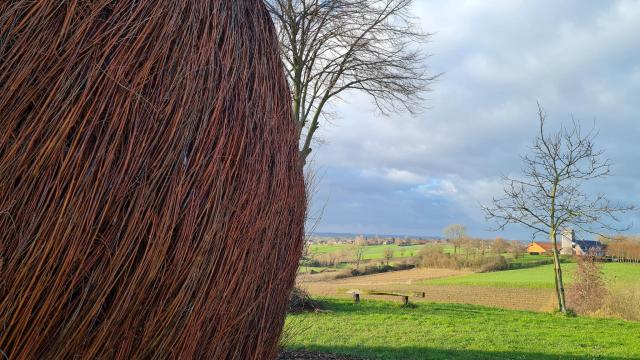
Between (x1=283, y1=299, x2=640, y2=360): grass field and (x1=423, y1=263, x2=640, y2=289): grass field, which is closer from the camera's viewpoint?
(x1=283, y1=299, x2=640, y2=360): grass field

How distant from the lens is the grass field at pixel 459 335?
10992 mm

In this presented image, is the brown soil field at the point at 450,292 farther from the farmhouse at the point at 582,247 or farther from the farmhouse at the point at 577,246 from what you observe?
the farmhouse at the point at 582,247

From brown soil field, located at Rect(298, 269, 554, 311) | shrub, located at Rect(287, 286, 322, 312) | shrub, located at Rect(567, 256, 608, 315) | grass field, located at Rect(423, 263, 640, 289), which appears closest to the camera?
shrub, located at Rect(287, 286, 322, 312)

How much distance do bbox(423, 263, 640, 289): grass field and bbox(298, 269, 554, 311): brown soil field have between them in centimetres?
168

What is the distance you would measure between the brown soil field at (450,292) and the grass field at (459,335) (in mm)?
3664

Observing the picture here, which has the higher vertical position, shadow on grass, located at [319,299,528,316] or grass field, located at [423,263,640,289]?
grass field, located at [423,263,640,289]

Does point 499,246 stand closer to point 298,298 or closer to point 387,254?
point 387,254

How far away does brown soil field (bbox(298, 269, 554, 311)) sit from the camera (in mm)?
23172

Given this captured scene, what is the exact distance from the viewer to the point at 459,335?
44.3 feet

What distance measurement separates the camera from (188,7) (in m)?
2.19

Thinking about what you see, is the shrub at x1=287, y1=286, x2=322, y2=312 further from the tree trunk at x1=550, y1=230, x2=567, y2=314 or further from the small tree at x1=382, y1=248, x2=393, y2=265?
the small tree at x1=382, y1=248, x2=393, y2=265

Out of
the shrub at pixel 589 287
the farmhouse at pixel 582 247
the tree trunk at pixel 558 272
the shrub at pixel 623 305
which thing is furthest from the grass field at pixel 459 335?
the farmhouse at pixel 582 247

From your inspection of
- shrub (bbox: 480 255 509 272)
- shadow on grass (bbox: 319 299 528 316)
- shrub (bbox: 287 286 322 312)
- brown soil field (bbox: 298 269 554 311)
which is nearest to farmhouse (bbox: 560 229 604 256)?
brown soil field (bbox: 298 269 554 311)

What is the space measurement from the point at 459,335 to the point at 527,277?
2440 centimetres
